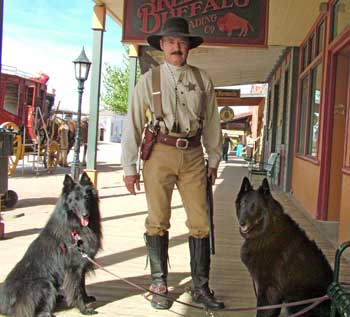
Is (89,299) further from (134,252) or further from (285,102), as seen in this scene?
(285,102)

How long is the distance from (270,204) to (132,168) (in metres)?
1.10

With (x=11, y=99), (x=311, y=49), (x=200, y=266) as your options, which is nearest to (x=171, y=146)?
(x=200, y=266)

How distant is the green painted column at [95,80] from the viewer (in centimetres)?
970

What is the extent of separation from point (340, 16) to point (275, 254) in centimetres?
492

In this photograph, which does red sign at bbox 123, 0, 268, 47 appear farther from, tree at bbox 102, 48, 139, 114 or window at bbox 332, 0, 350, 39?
tree at bbox 102, 48, 139, 114

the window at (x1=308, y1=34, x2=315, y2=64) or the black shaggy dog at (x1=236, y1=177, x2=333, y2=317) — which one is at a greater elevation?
the window at (x1=308, y1=34, x2=315, y2=64)

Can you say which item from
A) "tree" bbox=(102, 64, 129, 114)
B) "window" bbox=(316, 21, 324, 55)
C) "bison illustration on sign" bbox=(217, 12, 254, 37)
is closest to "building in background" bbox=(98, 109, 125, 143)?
"tree" bbox=(102, 64, 129, 114)

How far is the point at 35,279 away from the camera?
3.25 meters

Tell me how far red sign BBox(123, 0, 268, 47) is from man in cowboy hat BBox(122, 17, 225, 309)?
3.83 meters

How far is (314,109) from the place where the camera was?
8.87 m

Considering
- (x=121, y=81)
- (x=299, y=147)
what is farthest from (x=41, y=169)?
(x=121, y=81)

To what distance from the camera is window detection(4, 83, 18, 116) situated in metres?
14.7

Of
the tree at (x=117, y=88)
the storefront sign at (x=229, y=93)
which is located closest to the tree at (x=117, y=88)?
the tree at (x=117, y=88)

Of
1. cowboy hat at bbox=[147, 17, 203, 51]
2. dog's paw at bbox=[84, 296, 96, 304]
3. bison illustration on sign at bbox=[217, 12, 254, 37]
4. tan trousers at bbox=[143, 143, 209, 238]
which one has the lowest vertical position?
dog's paw at bbox=[84, 296, 96, 304]
